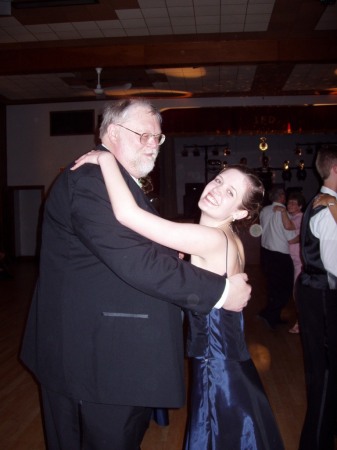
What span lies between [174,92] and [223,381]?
9354 mm

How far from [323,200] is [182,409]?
1885 millimetres

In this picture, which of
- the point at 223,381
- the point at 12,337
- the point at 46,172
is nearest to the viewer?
the point at 223,381

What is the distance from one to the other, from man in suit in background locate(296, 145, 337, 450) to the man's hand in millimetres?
815

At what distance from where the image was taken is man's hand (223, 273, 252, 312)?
1.45 m

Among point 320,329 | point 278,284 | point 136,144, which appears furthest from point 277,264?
point 136,144

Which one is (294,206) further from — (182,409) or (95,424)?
(95,424)

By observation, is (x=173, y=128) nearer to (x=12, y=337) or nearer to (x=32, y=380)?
(x=12, y=337)

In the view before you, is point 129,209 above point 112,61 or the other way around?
the other way around

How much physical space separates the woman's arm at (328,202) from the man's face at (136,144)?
3.51 ft

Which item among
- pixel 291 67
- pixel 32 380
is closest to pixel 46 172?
pixel 291 67

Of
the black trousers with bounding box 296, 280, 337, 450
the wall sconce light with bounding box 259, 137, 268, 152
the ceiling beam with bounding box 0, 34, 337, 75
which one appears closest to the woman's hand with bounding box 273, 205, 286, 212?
the black trousers with bounding box 296, 280, 337, 450

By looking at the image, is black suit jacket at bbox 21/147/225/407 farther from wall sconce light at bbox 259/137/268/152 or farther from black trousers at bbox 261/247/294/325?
wall sconce light at bbox 259/137/268/152

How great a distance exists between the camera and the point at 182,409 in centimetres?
309

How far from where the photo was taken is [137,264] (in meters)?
1.25
